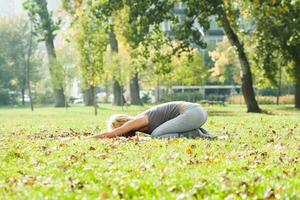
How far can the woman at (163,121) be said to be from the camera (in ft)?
38.7

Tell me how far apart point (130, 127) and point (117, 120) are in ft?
1.57

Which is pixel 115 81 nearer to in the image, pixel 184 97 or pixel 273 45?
pixel 184 97

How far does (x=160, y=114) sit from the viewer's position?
39.0 feet

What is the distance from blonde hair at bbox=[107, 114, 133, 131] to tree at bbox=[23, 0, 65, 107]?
44508mm

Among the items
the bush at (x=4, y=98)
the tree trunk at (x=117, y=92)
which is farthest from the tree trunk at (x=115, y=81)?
the bush at (x=4, y=98)

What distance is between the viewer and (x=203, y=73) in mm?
64812

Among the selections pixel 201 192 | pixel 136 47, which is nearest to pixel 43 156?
pixel 201 192

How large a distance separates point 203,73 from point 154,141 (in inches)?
2139

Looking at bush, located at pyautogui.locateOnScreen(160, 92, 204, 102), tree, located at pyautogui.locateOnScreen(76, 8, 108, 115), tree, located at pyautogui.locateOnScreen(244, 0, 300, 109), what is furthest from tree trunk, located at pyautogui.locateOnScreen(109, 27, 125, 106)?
tree, located at pyautogui.locateOnScreen(244, 0, 300, 109)

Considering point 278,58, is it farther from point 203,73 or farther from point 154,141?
Answer: point 154,141

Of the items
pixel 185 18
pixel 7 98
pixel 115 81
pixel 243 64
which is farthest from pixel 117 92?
pixel 7 98

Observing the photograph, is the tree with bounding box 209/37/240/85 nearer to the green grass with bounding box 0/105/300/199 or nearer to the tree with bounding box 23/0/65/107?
the tree with bounding box 23/0/65/107

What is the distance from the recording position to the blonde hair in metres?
11.9

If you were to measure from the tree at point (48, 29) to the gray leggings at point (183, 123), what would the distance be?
1771 inches
